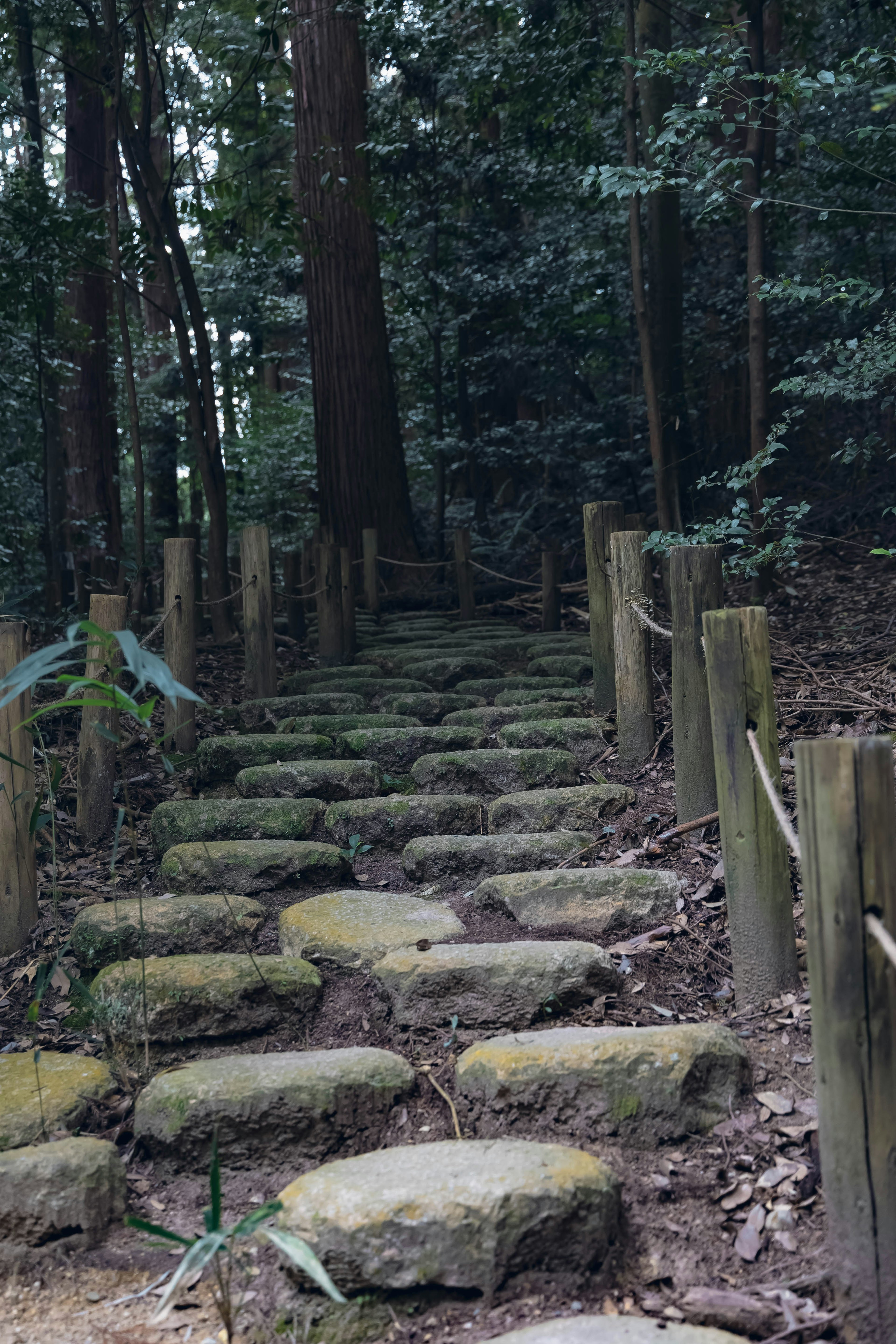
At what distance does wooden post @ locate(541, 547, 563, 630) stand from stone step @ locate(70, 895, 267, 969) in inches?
175

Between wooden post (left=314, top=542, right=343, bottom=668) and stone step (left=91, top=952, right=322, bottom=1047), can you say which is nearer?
stone step (left=91, top=952, right=322, bottom=1047)

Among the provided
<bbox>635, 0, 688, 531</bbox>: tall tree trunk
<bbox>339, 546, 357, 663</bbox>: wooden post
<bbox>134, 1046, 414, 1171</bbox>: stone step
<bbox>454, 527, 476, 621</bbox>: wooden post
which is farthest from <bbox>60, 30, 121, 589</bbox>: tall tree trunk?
<bbox>134, 1046, 414, 1171</bbox>: stone step

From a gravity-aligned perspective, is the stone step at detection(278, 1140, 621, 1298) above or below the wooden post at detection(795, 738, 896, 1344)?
below

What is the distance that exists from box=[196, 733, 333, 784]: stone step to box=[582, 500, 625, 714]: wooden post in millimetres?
1205

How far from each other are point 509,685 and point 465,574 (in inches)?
105

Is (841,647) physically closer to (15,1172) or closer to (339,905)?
(339,905)

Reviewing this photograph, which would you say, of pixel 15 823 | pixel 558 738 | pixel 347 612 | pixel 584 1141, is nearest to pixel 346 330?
pixel 347 612

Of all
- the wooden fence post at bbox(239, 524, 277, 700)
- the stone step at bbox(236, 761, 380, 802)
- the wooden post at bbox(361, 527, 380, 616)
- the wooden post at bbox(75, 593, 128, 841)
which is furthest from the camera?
the wooden post at bbox(361, 527, 380, 616)

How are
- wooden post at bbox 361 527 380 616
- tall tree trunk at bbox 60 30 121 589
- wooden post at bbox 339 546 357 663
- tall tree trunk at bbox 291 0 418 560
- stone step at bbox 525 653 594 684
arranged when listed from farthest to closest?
tall tree trunk at bbox 60 30 121 589
tall tree trunk at bbox 291 0 418 560
wooden post at bbox 361 527 380 616
wooden post at bbox 339 546 357 663
stone step at bbox 525 653 594 684

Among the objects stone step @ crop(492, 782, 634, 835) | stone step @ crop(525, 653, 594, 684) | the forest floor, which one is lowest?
the forest floor

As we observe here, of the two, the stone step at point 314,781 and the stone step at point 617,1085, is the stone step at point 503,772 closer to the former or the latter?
the stone step at point 314,781

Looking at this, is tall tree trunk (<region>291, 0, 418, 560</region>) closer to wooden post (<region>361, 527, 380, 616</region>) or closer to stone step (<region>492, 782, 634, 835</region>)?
wooden post (<region>361, 527, 380, 616</region>)

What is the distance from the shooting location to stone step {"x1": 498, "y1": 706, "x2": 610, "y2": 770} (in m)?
4.03

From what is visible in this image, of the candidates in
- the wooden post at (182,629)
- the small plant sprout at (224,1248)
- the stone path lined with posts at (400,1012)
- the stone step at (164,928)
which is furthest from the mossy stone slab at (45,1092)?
the wooden post at (182,629)
